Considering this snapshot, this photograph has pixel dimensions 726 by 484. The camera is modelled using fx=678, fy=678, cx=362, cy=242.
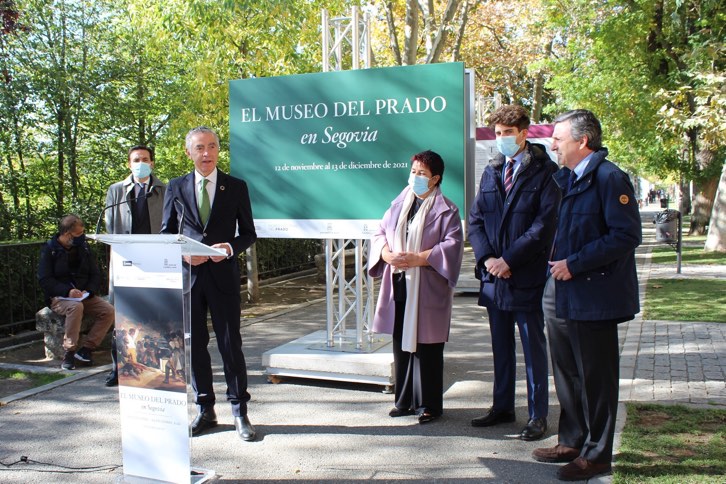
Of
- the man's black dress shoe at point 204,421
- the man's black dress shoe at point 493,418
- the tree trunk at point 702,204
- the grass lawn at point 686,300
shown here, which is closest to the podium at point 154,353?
the man's black dress shoe at point 204,421

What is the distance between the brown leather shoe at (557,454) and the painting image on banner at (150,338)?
2.28 meters

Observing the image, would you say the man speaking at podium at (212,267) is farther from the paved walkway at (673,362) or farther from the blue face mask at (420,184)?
the paved walkway at (673,362)

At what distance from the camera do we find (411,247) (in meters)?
5.23

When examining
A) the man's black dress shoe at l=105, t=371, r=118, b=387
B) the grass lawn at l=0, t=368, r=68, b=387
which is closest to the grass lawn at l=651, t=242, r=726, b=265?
the man's black dress shoe at l=105, t=371, r=118, b=387

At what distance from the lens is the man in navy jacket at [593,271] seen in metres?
3.88

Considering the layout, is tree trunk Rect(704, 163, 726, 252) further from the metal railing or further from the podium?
the podium

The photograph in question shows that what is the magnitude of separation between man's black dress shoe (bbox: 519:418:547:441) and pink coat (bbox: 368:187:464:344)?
2.78 ft

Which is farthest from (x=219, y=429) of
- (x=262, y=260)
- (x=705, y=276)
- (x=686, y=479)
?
(x=705, y=276)

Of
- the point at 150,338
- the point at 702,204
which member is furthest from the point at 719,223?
the point at 150,338

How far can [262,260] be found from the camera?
1415cm

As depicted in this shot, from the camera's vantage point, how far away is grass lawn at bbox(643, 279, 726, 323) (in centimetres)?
923

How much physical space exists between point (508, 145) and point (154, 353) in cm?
280

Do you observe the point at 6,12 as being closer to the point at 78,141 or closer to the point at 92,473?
the point at 78,141

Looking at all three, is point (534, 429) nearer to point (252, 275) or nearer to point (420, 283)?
point (420, 283)
